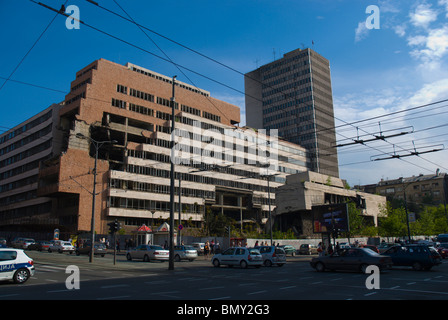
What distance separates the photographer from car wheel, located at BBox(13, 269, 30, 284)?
13766 mm

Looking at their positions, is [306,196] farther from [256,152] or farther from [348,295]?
[348,295]

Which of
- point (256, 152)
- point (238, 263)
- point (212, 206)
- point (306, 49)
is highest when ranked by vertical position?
point (306, 49)

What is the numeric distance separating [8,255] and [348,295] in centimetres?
1232

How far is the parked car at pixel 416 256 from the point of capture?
2095 cm

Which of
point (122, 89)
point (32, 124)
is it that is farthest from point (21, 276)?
point (32, 124)

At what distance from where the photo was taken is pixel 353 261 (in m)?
19.3

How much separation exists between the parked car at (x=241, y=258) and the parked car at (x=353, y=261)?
4851 mm

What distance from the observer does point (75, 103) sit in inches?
2473

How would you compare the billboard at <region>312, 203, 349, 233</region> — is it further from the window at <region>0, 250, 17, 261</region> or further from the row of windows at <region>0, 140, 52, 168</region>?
the row of windows at <region>0, 140, 52, 168</region>

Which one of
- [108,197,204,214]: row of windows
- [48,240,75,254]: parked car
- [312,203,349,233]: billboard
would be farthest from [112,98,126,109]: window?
[312,203,349,233]: billboard

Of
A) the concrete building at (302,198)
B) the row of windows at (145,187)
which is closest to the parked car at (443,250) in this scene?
the concrete building at (302,198)

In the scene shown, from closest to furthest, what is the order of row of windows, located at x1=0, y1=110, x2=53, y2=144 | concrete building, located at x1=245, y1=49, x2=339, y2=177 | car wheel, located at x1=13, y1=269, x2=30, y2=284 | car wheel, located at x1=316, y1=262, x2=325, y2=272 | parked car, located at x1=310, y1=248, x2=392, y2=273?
car wheel, located at x1=13, y1=269, x2=30, y2=284 < parked car, located at x1=310, y1=248, x2=392, y2=273 < car wheel, located at x1=316, y1=262, x2=325, y2=272 < row of windows, located at x1=0, y1=110, x2=53, y2=144 < concrete building, located at x1=245, y1=49, x2=339, y2=177

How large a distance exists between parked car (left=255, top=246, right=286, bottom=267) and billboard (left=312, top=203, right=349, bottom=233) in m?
8.57
